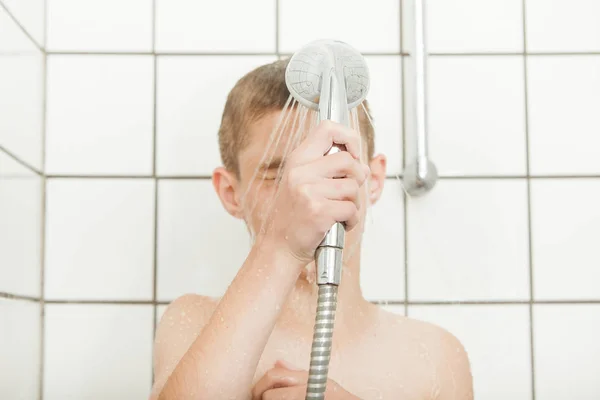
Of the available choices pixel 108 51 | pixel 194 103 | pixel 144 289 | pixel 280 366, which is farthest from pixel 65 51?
pixel 280 366

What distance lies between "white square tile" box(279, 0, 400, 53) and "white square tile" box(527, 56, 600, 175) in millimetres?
244

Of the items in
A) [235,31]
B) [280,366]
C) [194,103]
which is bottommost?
[280,366]

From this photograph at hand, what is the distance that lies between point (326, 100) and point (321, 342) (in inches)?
8.9

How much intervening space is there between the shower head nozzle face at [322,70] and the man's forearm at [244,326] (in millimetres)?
158

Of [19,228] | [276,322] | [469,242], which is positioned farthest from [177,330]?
[469,242]

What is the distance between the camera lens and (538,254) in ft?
4.10

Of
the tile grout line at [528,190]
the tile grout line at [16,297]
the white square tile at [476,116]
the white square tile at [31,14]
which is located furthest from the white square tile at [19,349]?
the tile grout line at [528,190]

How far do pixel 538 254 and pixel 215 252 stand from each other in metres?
0.52

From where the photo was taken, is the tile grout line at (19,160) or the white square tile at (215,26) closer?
the tile grout line at (19,160)

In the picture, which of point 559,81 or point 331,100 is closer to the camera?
point 331,100

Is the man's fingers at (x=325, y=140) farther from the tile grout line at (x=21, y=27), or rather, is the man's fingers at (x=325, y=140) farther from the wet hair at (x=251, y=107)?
the tile grout line at (x=21, y=27)

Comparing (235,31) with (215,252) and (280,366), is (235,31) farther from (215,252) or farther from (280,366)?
(280,366)

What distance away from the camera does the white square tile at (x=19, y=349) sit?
1035mm

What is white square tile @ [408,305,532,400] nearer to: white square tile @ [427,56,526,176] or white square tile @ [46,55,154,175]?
white square tile @ [427,56,526,176]
